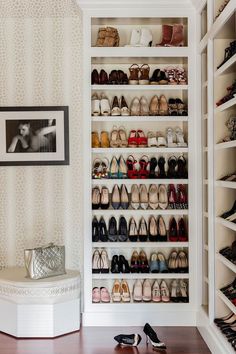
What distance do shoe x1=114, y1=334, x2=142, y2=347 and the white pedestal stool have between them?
0.46 metres

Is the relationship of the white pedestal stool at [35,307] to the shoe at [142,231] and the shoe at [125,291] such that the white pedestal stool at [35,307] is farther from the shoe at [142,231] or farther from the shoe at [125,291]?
the shoe at [142,231]

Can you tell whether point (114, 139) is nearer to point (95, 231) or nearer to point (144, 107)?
point (144, 107)

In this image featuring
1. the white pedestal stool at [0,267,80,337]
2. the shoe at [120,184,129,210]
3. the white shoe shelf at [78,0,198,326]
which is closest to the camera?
the white pedestal stool at [0,267,80,337]

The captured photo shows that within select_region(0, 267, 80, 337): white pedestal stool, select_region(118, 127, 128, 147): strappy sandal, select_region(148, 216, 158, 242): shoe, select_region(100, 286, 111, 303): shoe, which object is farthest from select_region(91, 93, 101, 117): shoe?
select_region(100, 286, 111, 303): shoe

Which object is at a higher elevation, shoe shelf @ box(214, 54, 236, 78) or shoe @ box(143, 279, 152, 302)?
shoe shelf @ box(214, 54, 236, 78)

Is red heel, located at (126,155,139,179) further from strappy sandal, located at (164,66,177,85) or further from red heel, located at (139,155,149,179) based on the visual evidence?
strappy sandal, located at (164,66,177,85)

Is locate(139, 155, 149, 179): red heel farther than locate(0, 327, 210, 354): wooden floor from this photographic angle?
Yes

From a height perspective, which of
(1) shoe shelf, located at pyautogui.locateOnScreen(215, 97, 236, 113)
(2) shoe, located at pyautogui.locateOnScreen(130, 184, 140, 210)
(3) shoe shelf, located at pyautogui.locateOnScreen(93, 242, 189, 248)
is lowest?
(3) shoe shelf, located at pyautogui.locateOnScreen(93, 242, 189, 248)

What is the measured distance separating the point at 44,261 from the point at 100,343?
0.74 m

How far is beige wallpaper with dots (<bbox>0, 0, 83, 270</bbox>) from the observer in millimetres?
3846

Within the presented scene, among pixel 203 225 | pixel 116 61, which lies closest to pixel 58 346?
pixel 203 225

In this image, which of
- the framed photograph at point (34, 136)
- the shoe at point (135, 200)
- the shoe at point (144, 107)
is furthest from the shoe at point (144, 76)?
the shoe at point (135, 200)

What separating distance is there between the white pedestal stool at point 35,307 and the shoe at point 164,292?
80 cm

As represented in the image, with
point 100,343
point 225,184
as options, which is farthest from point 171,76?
point 100,343
